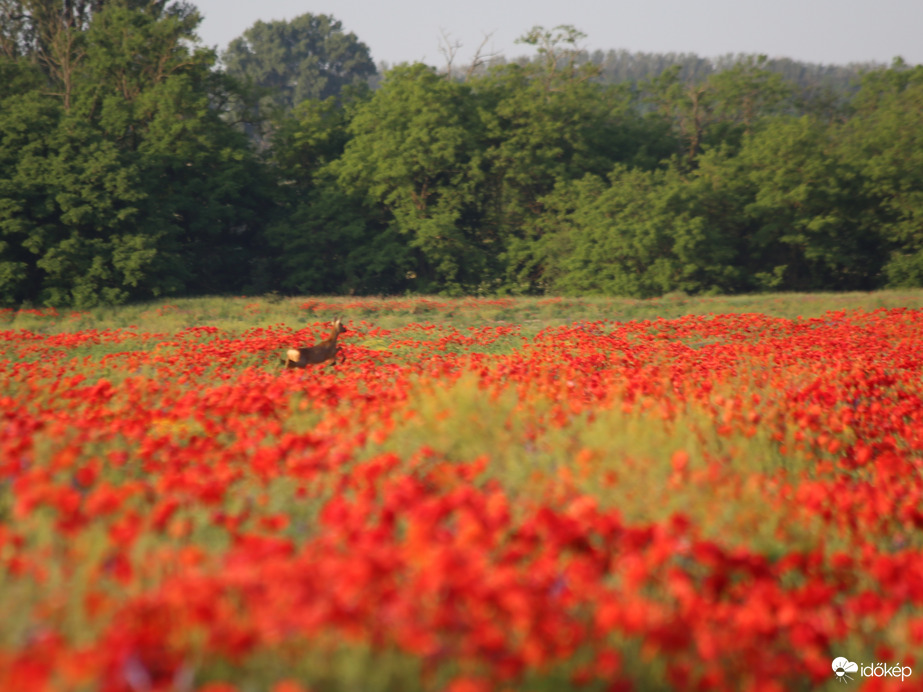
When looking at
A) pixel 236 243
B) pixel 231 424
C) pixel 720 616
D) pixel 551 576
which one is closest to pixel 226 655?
pixel 551 576

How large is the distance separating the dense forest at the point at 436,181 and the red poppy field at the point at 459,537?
26726 millimetres

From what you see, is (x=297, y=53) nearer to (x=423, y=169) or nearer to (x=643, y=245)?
(x=423, y=169)

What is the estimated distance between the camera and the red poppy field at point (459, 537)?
233 centimetres

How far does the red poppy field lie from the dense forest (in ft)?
87.7

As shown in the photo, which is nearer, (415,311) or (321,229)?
(415,311)

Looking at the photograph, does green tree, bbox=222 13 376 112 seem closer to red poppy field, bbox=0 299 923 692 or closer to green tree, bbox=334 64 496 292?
green tree, bbox=334 64 496 292

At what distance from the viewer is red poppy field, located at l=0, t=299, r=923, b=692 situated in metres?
2.33

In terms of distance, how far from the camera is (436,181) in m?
41.4

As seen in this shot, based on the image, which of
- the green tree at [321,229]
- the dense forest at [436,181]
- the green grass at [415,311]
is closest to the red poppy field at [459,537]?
the green grass at [415,311]

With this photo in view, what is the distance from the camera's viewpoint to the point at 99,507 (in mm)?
3000

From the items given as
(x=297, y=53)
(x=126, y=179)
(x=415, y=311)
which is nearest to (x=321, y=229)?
(x=126, y=179)

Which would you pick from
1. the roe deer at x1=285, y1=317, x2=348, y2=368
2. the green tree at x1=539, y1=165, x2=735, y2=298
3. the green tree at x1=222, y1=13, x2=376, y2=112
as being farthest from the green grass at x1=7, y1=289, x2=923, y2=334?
the green tree at x1=222, y1=13, x2=376, y2=112

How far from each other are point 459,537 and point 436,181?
39.8 metres

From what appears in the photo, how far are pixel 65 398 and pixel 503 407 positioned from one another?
3422 millimetres
